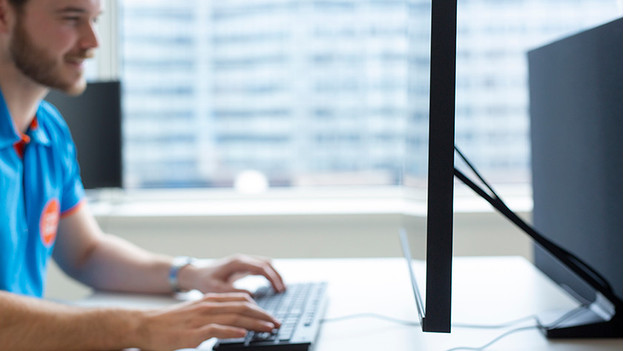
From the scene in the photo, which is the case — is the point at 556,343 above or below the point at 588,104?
below

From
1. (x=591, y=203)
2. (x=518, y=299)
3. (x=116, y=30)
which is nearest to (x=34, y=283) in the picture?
(x=518, y=299)

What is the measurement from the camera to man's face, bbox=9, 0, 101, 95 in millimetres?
1307

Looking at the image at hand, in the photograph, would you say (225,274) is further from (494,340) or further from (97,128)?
(97,128)

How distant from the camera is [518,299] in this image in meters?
1.14

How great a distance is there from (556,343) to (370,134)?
2.00m

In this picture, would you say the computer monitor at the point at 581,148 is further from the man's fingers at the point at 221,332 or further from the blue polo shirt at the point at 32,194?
the blue polo shirt at the point at 32,194

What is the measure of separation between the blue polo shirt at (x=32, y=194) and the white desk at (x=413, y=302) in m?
0.15

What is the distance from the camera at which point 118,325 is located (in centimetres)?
88

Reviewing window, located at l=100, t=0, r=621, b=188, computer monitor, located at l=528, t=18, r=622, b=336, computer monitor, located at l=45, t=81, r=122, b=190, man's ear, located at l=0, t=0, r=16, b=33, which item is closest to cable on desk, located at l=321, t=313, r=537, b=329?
computer monitor, located at l=528, t=18, r=622, b=336

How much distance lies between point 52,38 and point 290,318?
77 cm

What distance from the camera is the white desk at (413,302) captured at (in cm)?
88

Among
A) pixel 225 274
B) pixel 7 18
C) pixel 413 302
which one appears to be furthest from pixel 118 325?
pixel 7 18

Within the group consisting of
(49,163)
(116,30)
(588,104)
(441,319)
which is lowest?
(441,319)

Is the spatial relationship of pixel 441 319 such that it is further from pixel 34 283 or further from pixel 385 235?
pixel 385 235
